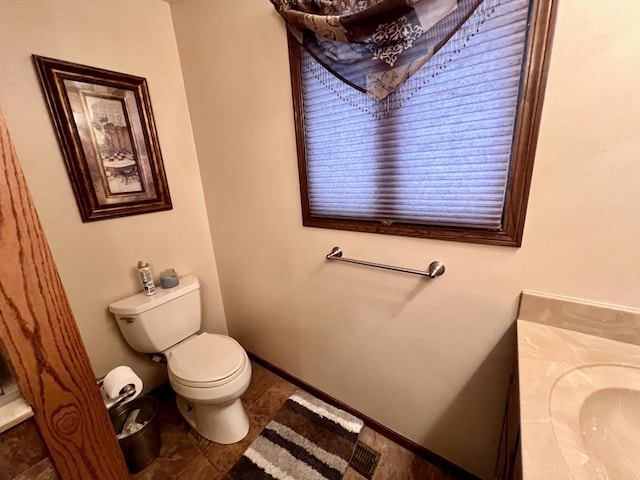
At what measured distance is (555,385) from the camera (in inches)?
26.3

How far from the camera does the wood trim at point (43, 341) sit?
496 mm

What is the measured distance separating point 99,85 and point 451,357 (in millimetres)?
2063

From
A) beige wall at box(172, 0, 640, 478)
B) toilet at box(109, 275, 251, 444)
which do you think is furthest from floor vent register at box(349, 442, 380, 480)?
toilet at box(109, 275, 251, 444)

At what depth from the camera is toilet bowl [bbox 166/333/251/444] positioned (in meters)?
1.28

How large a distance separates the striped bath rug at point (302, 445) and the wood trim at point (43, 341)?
0.88 metres

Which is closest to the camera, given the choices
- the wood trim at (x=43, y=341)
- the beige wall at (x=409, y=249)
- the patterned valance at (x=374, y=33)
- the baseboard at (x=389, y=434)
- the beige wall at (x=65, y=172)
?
the wood trim at (x=43, y=341)

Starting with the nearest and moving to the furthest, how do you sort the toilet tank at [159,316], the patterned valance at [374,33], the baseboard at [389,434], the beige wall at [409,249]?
1. the beige wall at [409,249]
2. the patterned valance at [374,33]
3. the baseboard at [389,434]
4. the toilet tank at [159,316]

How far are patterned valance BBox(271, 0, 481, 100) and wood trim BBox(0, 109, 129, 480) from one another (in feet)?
3.12

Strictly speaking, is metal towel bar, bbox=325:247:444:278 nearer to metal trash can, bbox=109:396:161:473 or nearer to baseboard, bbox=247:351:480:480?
baseboard, bbox=247:351:480:480

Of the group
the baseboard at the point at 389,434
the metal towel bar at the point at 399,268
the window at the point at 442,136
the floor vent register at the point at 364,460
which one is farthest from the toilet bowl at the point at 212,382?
the window at the point at 442,136

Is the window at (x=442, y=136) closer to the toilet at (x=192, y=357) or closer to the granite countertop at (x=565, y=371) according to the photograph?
the granite countertop at (x=565, y=371)

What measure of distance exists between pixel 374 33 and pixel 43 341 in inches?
48.6

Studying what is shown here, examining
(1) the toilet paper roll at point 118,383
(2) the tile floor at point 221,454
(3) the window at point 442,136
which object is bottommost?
(2) the tile floor at point 221,454

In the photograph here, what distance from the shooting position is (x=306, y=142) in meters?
1.23
